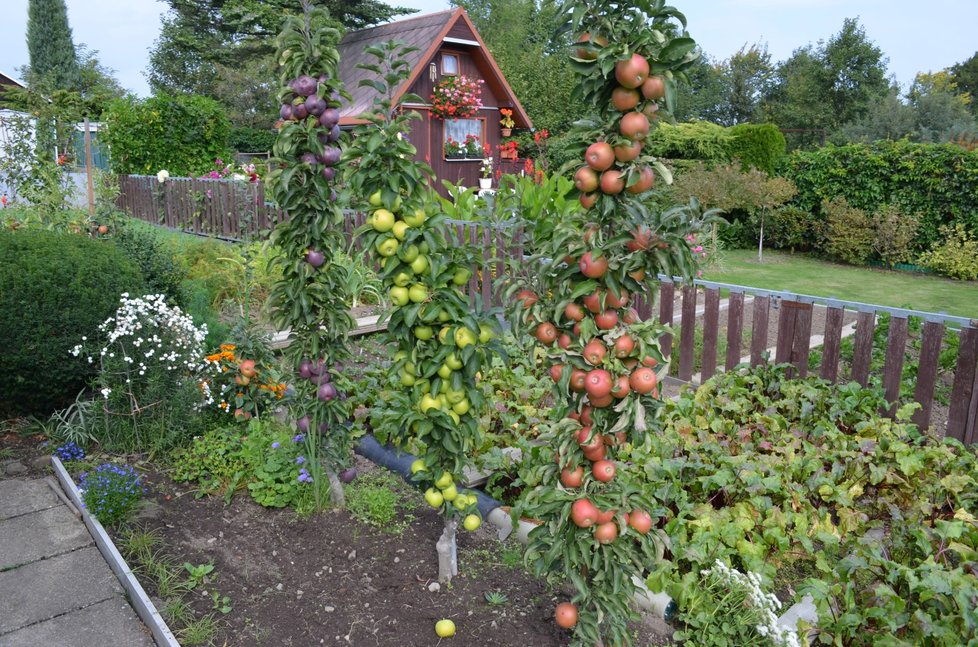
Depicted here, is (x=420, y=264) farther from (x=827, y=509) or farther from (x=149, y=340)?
(x=149, y=340)

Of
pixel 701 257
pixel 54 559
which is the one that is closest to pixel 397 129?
pixel 54 559

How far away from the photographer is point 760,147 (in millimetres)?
13539

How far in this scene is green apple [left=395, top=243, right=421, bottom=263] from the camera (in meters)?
2.43

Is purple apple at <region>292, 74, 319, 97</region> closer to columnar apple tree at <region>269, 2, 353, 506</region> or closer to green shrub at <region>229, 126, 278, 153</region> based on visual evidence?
columnar apple tree at <region>269, 2, 353, 506</region>

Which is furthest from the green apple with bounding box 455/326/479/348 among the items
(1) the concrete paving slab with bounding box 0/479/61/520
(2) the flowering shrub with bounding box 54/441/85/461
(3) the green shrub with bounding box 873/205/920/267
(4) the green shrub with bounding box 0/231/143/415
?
(3) the green shrub with bounding box 873/205/920/267

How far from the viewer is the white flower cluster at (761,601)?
7.06 ft

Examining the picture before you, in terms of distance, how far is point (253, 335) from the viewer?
4.10m

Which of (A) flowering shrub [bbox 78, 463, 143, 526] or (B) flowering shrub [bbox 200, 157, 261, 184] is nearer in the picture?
(A) flowering shrub [bbox 78, 463, 143, 526]

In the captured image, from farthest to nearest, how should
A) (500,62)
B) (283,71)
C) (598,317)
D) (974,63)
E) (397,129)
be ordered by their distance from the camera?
(974,63)
(500,62)
(283,71)
(397,129)
(598,317)

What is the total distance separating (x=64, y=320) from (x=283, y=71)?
7.32 ft

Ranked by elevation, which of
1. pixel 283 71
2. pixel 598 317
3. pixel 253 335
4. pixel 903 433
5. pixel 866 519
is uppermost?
pixel 283 71

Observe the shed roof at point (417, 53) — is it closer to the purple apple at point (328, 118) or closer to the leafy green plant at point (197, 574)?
the purple apple at point (328, 118)

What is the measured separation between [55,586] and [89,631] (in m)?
0.40

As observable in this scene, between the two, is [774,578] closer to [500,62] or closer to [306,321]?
[306,321]
